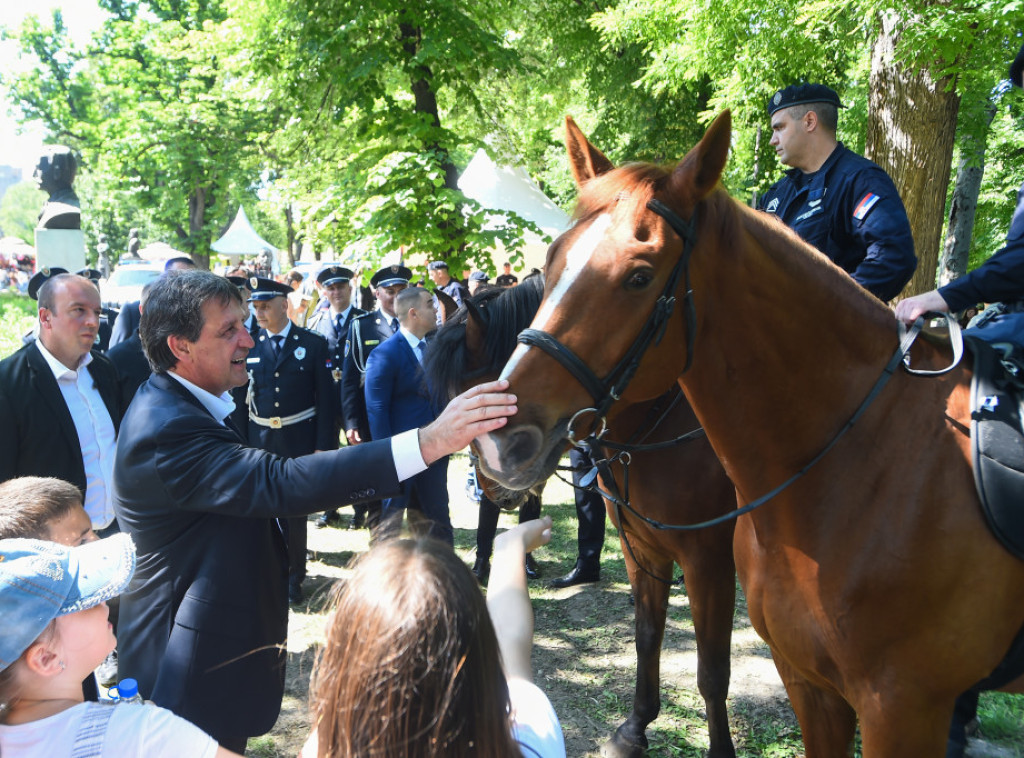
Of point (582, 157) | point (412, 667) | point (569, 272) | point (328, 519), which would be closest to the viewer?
point (412, 667)

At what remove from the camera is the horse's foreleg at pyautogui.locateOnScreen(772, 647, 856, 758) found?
257 centimetres

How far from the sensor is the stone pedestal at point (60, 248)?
10.4 meters

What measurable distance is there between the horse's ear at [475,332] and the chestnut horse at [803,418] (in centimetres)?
181

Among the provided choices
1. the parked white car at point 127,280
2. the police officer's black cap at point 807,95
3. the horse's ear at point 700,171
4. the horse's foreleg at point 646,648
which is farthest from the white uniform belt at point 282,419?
the parked white car at point 127,280

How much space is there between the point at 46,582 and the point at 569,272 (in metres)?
1.43

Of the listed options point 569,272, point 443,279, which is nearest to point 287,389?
point 443,279

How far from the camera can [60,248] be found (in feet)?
34.5

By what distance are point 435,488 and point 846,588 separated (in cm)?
381

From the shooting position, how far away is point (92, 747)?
4.49 feet

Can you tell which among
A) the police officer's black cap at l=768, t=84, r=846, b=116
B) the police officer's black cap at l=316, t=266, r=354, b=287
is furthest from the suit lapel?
the police officer's black cap at l=316, t=266, r=354, b=287

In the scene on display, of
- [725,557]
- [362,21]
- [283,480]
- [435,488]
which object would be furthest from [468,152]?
[283,480]

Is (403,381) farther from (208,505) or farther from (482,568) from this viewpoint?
(208,505)

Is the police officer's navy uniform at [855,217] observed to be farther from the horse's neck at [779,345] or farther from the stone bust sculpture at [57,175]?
the stone bust sculpture at [57,175]

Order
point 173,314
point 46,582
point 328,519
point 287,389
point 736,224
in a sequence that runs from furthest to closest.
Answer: point 328,519 → point 287,389 → point 173,314 → point 736,224 → point 46,582
